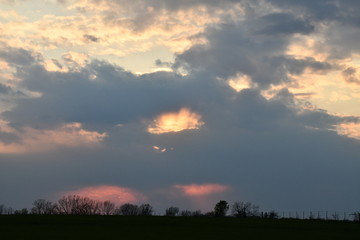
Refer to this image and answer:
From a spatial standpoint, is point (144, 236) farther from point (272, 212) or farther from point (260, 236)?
point (272, 212)

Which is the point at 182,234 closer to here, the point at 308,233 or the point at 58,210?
the point at 308,233

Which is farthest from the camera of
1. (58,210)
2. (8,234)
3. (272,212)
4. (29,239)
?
(58,210)

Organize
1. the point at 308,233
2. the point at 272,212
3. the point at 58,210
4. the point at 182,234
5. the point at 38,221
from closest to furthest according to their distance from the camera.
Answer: the point at 182,234 → the point at 308,233 → the point at 38,221 → the point at 272,212 → the point at 58,210

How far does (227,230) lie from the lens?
215 feet

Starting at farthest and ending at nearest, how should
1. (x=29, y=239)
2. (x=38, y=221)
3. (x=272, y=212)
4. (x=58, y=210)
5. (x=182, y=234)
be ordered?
(x=58, y=210), (x=272, y=212), (x=38, y=221), (x=182, y=234), (x=29, y=239)

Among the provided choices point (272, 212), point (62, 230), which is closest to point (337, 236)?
point (62, 230)

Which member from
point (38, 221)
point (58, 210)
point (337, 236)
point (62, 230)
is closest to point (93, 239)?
point (62, 230)

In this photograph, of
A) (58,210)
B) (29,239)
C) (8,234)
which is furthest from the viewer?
(58,210)

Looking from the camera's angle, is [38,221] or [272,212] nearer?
[38,221]

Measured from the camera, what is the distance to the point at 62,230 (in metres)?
60.3

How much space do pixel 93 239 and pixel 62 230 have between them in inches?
435

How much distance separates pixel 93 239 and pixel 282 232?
92.0 ft

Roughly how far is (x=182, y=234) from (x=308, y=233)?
741 inches

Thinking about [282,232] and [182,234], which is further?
[282,232]
